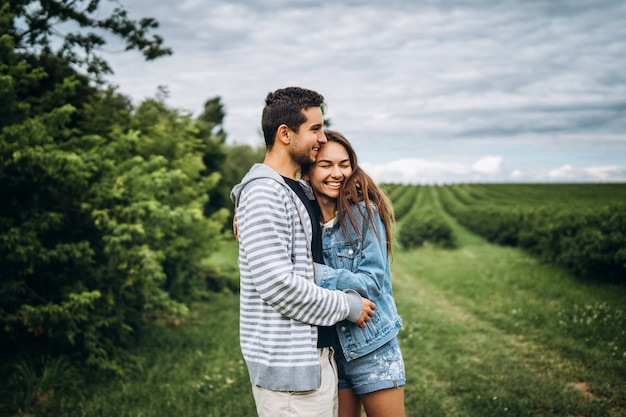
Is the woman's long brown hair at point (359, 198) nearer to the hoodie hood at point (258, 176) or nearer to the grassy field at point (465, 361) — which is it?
the hoodie hood at point (258, 176)

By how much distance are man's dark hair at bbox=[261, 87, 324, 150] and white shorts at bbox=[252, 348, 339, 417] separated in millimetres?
1129

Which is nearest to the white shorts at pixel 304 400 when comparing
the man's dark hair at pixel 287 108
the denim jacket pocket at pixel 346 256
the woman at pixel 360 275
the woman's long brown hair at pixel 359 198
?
the woman at pixel 360 275

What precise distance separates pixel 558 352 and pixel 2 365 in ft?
22.3

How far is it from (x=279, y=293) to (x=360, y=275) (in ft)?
A: 1.66

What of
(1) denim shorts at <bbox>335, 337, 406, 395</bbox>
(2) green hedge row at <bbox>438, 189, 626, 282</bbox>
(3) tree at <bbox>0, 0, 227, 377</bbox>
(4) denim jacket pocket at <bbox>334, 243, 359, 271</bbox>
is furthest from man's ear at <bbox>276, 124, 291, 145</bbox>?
(2) green hedge row at <bbox>438, 189, 626, 282</bbox>

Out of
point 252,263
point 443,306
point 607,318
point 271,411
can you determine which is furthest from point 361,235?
point 443,306

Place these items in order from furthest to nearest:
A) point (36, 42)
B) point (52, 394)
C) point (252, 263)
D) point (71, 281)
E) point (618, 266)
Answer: point (618, 266), point (36, 42), point (71, 281), point (52, 394), point (252, 263)

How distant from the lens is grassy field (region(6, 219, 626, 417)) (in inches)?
190

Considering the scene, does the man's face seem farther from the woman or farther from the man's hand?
the man's hand

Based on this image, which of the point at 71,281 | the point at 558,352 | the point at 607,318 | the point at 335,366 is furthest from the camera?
the point at 607,318

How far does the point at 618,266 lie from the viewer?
9438 millimetres

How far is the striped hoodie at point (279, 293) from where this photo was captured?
206cm

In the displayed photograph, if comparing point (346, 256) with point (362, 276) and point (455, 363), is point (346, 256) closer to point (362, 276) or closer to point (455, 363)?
point (362, 276)

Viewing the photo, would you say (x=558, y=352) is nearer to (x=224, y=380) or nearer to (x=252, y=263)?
(x=224, y=380)
